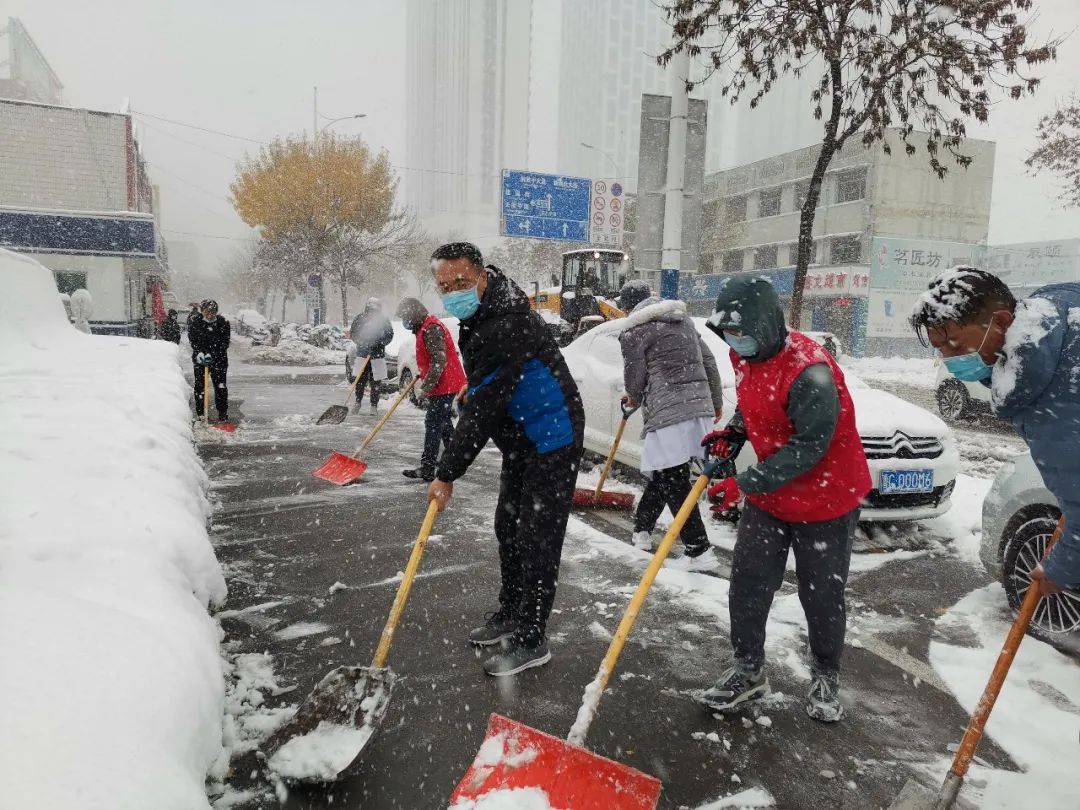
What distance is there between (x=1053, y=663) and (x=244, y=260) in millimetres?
82484

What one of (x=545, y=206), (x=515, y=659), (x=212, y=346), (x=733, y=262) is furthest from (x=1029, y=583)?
(x=733, y=262)

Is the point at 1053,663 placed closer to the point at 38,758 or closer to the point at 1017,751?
the point at 1017,751

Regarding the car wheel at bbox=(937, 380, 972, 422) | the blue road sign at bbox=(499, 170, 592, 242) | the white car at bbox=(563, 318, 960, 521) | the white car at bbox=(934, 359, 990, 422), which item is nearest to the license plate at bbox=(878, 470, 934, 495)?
the white car at bbox=(563, 318, 960, 521)

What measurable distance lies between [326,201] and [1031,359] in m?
34.0

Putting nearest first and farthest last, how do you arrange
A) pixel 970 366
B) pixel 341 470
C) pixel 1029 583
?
pixel 970 366
pixel 1029 583
pixel 341 470

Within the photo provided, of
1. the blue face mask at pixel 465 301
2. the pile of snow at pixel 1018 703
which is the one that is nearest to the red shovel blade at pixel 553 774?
the pile of snow at pixel 1018 703

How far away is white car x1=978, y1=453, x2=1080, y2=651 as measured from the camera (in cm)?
341

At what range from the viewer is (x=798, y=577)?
2760mm

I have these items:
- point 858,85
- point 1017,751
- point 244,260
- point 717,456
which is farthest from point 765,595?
point 244,260

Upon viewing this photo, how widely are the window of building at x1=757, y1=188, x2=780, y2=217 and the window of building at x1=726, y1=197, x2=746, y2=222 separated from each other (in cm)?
118

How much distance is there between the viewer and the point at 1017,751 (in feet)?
8.52

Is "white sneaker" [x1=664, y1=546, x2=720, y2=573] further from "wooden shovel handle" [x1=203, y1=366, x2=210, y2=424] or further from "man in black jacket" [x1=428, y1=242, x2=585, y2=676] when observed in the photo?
"wooden shovel handle" [x1=203, y1=366, x2=210, y2=424]

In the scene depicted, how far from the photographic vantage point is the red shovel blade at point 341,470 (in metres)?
6.52

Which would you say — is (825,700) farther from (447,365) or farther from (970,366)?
(447,365)
